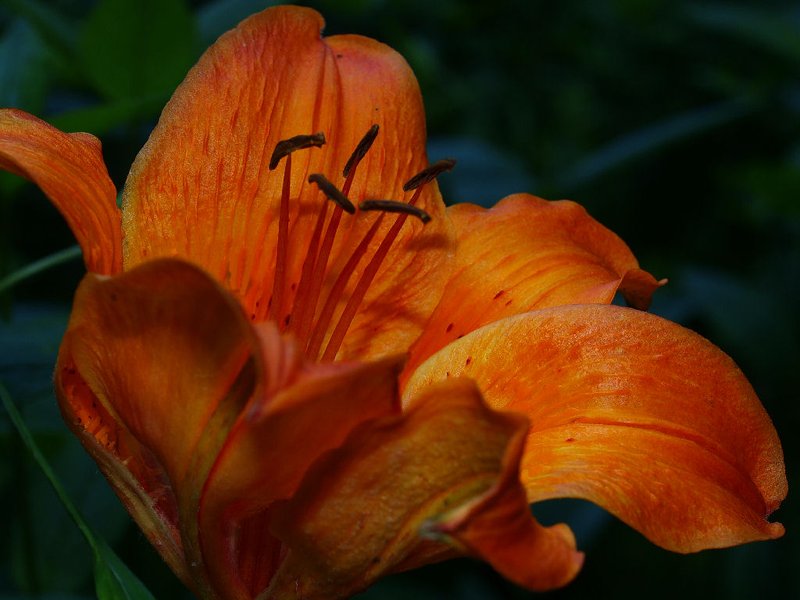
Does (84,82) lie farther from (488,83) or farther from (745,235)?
(745,235)

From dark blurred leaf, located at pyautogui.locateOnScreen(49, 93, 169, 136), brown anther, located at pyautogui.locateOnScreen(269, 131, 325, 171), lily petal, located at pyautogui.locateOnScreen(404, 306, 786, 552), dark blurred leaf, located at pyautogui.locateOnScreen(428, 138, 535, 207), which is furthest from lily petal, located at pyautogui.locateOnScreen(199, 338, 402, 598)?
dark blurred leaf, located at pyautogui.locateOnScreen(428, 138, 535, 207)

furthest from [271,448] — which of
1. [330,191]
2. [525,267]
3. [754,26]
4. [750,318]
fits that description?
[754,26]

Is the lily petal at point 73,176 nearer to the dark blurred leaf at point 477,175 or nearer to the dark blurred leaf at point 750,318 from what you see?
the dark blurred leaf at point 477,175

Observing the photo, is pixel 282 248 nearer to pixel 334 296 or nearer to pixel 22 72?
pixel 334 296

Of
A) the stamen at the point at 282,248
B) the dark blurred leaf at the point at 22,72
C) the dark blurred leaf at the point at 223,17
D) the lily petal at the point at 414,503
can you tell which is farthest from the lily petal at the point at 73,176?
the dark blurred leaf at the point at 223,17

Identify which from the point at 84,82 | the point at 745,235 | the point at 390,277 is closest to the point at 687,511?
the point at 390,277
